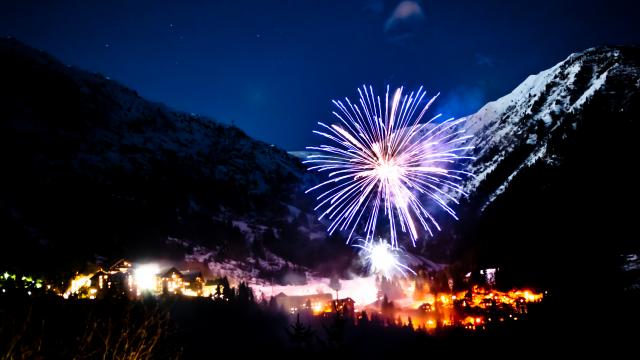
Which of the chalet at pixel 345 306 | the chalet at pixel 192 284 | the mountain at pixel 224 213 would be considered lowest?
the chalet at pixel 345 306

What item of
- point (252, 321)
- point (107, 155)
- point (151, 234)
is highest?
point (107, 155)

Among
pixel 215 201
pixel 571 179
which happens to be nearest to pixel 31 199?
pixel 215 201

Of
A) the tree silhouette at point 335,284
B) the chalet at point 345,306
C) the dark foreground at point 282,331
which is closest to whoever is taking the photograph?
the dark foreground at point 282,331

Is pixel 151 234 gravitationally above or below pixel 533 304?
above

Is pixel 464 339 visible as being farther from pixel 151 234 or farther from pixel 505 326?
pixel 151 234

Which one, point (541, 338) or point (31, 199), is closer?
point (541, 338)

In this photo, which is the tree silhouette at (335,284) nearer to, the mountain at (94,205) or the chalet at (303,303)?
the mountain at (94,205)

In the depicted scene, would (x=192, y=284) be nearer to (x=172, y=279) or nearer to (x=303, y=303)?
(x=172, y=279)

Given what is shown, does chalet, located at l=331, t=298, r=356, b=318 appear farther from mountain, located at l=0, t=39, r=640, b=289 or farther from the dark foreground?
mountain, located at l=0, t=39, r=640, b=289

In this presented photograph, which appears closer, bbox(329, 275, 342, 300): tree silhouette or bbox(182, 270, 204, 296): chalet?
bbox(182, 270, 204, 296): chalet

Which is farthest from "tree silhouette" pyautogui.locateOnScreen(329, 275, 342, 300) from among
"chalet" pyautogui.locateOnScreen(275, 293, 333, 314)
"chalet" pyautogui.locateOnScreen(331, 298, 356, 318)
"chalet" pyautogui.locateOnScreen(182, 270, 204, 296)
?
"chalet" pyautogui.locateOnScreen(182, 270, 204, 296)

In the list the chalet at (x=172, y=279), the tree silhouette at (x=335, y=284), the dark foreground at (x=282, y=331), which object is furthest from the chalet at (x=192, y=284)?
the tree silhouette at (x=335, y=284)
